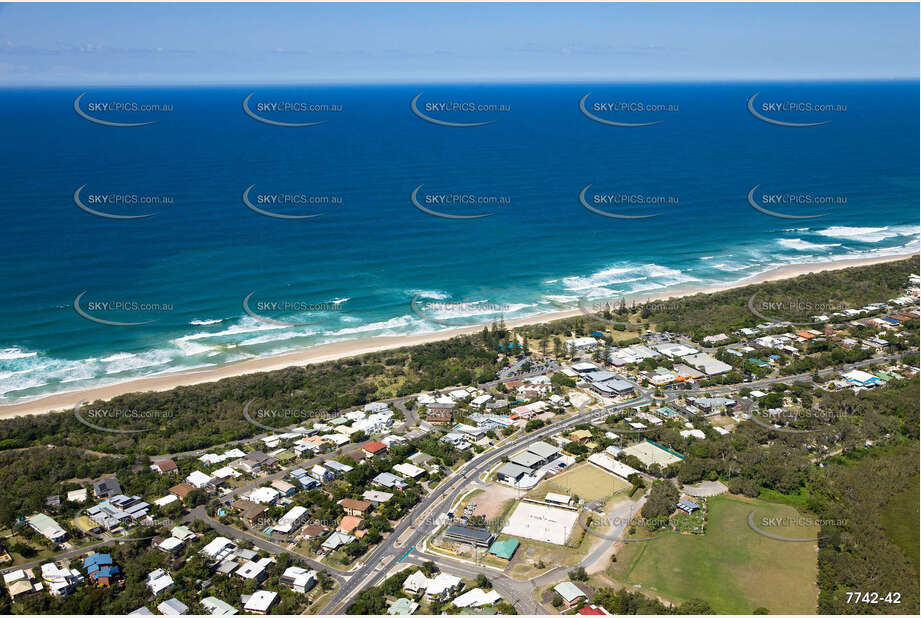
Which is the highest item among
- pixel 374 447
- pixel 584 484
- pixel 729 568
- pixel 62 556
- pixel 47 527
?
pixel 47 527

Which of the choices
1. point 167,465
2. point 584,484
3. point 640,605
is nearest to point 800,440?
point 584,484

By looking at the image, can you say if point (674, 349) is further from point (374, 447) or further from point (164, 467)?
point (164, 467)

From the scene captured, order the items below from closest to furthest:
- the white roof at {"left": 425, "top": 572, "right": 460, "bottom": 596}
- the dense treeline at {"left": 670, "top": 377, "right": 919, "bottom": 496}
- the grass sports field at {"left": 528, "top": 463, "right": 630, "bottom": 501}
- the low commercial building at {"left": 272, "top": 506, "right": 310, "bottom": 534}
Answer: the white roof at {"left": 425, "top": 572, "right": 460, "bottom": 596}
the low commercial building at {"left": 272, "top": 506, "right": 310, "bottom": 534}
the grass sports field at {"left": 528, "top": 463, "right": 630, "bottom": 501}
the dense treeline at {"left": 670, "top": 377, "right": 919, "bottom": 496}

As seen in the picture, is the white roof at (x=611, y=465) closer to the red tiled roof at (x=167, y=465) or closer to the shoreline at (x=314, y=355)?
the shoreline at (x=314, y=355)

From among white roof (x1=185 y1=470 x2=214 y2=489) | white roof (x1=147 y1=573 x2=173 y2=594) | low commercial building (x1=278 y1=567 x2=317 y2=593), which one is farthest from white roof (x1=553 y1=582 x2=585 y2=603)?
white roof (x1=185 y1=470 x2=214 y2=489)

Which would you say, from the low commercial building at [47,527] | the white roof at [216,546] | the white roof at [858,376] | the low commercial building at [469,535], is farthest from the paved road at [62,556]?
the white roof at [858,376]

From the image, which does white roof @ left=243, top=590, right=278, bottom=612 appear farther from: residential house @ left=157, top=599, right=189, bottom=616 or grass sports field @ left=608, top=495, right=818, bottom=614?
grass sports field @ left=608, top=495, right=818, bottom=614

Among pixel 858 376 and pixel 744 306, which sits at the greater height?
pixel 744 306
